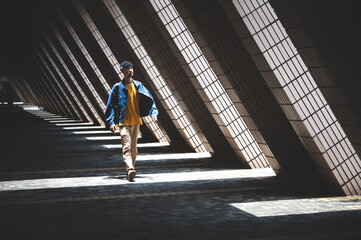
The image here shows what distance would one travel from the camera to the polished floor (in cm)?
620

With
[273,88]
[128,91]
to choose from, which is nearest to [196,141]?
[128,91]

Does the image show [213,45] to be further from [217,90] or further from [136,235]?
[136,235]

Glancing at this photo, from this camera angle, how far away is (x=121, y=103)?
9898mm

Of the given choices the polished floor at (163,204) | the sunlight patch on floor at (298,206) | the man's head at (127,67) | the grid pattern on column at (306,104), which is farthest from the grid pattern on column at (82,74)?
the sunlight patch on floor at (298,206)

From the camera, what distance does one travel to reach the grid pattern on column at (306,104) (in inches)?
326

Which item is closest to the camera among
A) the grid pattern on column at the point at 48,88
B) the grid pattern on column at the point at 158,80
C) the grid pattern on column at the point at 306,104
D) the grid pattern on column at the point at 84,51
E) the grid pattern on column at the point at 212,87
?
the grid pattern on column at the point at 306,104

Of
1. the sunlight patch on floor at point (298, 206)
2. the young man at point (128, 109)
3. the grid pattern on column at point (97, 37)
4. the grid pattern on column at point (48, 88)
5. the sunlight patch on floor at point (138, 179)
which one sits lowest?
the sunlight patch on floor at point (298, 206)

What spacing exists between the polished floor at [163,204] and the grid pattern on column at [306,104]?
0.44 meters

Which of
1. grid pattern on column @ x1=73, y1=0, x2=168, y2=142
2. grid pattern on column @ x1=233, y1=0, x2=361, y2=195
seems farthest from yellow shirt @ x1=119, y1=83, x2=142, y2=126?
grid pattern on column @ x1=73, y1=0, x2=168, y2=142

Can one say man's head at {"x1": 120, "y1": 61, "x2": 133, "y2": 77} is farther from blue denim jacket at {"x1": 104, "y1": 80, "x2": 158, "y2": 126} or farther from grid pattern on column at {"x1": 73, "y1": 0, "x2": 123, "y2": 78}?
grid pattern on column at {"x1": 73, "y1": 0, "x2": 123, "y2": 78}

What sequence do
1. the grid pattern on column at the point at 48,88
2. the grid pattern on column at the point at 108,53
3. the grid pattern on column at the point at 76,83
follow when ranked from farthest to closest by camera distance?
1. the grid pattern on column at the point at 48,88
2. the grid pattern on column at the point at 76,83
3. the grid pattern on column at the point at 108,53

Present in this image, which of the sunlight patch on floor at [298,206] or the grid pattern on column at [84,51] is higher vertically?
the grid pattern on column at [84,51]

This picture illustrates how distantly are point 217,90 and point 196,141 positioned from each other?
120 inches

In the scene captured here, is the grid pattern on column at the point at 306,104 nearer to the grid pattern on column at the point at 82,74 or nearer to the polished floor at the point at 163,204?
the polished floor at the point at 163,204
